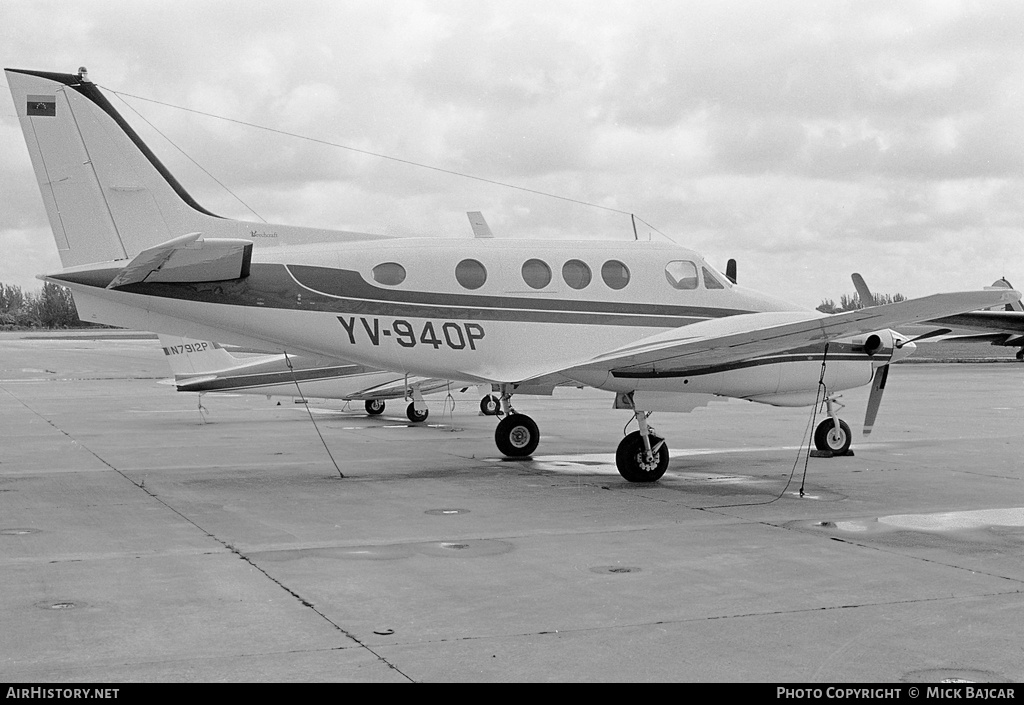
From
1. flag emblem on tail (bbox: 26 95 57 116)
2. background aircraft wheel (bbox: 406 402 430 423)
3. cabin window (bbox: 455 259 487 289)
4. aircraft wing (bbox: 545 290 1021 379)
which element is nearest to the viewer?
aircraft wing (bbox: 545 290 1021 379)

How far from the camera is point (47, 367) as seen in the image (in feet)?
162

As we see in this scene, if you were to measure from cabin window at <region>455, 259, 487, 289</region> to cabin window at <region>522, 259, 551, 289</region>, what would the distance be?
1.89 ft

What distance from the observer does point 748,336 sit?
40.9ft

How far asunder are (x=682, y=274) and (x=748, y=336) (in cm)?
281

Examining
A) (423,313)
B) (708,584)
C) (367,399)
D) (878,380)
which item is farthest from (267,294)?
(367,399)

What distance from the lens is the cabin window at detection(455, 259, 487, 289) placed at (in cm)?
1420

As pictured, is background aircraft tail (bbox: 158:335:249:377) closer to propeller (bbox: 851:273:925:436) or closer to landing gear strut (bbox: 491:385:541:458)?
landing gear strut (bbox: 491:385:541:458)

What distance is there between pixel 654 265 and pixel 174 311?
260 inches

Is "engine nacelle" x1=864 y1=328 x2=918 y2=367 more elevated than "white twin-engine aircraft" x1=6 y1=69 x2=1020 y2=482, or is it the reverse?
"white twin-engine aircraft" x1=6 y1=69 x2=1020 y2=482

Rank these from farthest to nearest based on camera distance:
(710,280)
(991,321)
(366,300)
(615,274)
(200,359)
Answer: (991,321) → (200,359) → (710,280) → (615,274) → (366,300)

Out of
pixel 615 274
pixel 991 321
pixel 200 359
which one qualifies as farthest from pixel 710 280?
pixel 991 321

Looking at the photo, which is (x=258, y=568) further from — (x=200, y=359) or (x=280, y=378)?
(x=200, y=359)

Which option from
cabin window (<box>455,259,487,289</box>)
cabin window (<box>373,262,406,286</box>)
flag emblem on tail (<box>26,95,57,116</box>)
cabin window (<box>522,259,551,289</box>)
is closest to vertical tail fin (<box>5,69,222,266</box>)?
flag emblem on tail (<box>26,95,57,116</box>)

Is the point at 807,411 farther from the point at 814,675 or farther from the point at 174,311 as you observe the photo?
the point at 814,675
